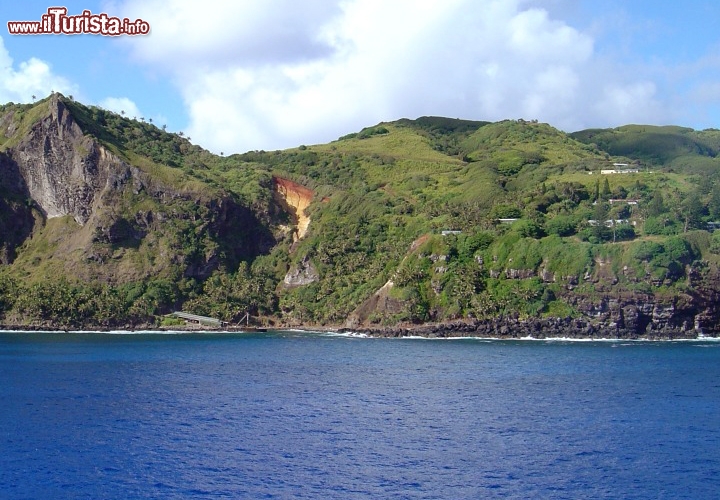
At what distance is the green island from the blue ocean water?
113 ft

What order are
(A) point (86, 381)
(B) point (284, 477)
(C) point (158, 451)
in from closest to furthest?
(B) point (284, 477)
(C) point (158, 451)
(A) point (86, 381)

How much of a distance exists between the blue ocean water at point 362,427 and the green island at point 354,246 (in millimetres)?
34521

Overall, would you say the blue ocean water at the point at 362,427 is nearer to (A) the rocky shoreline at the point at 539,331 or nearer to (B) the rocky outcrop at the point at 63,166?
(A) the rocky shoreline at the point at 539,331

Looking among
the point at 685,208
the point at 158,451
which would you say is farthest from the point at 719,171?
the point at 158,451

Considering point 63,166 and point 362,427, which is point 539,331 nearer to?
point 362,427

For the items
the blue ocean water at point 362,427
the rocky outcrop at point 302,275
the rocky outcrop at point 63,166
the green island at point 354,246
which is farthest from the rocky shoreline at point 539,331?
the rocky outcrop at point 63,166

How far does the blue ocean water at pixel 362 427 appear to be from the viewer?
40062 millimetres

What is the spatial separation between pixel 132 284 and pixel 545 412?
119868mm

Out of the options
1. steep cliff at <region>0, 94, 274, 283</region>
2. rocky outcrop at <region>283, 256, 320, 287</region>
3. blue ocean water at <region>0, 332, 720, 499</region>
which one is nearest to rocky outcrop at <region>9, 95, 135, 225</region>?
steep cliff at <region>0, 94, 274, 283</region>

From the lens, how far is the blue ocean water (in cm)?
4006

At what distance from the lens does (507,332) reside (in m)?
124

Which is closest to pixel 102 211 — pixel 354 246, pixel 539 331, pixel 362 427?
→ pixel 354 246

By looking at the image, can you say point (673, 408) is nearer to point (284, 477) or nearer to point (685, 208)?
point (284, 477)

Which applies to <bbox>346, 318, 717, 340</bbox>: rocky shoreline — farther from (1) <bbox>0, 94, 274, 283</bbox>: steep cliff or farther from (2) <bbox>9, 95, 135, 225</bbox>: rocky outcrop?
(2) <bbox>9, 95, 135, 225</bbox>: rocky outcrop
